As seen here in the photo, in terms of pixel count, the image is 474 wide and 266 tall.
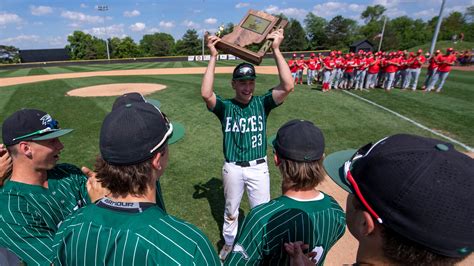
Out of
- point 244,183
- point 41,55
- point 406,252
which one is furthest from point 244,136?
point 41,55

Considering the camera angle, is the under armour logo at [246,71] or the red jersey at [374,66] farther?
the red jersey at [374,66]

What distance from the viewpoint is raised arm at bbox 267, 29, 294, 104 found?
10.6ft

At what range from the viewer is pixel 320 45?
7000cm

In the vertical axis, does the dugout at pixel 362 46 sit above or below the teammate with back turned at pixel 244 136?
above

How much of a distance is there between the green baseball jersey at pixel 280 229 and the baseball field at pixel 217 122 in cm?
229

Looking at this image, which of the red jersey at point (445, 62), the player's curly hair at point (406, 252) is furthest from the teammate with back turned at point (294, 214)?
the red jersey at point (445, 62)

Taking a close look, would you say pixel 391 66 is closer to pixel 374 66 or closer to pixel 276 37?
pixel 374 66

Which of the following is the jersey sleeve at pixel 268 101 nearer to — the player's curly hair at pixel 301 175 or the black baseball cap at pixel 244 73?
the black baseball cap at pixel 244 73

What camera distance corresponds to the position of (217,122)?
9695mm

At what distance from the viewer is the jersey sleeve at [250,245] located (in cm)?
190

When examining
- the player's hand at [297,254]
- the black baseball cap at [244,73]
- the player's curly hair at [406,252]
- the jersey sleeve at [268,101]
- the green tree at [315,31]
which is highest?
the green tree at [315,31]

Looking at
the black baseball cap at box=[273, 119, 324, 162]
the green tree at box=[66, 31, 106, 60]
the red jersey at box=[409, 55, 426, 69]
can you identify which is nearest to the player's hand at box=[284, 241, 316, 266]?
the black baseball cap at box=[273, 119, 324, 162]

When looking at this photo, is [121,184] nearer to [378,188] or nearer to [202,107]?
[378,188]

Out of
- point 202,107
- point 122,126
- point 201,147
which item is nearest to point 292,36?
point 202,107
